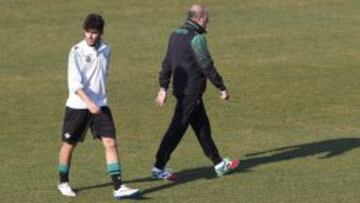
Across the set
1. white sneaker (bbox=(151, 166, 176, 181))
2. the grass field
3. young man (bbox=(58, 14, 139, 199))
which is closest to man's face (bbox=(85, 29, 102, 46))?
young man (bbox=(58, 14, 139, 199))

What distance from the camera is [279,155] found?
12.1 metres

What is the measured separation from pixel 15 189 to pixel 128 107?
4806 millimetres

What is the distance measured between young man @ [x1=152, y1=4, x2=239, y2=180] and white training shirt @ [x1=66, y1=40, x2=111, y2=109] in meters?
1.06

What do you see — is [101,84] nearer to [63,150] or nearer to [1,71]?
[63,150]

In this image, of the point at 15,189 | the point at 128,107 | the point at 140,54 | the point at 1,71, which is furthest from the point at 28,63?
the point at 15,189

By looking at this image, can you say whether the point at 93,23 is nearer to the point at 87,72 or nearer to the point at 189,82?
the point at 87,72

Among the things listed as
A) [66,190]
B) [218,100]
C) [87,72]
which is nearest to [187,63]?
[87,72]

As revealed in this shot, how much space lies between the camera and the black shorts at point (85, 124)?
9.95 metres

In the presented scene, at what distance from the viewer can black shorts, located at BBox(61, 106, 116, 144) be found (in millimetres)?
9953

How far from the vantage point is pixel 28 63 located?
18.1 meters

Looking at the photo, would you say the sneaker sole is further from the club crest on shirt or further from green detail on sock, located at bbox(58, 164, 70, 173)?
the club crest on shirt

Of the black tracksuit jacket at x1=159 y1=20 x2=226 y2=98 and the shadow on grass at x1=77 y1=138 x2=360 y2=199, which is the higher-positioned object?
the black tracksuit jacket at x1=159 y1=20 x2=226 y2=98

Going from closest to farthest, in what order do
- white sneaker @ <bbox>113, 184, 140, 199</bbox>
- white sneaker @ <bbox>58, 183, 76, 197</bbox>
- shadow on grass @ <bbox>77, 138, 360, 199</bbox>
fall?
white sneaker @ <bbox>113, 184, 140, 199</bbox>
white sneaker @ <bbox>58, 183, 76, 197</bbox>
shadow on grass @ <bbox>77, 138, 360, 199</bbox>

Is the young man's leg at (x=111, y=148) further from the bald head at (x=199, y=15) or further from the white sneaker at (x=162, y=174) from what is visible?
the bald head at (x=199, y=15)
